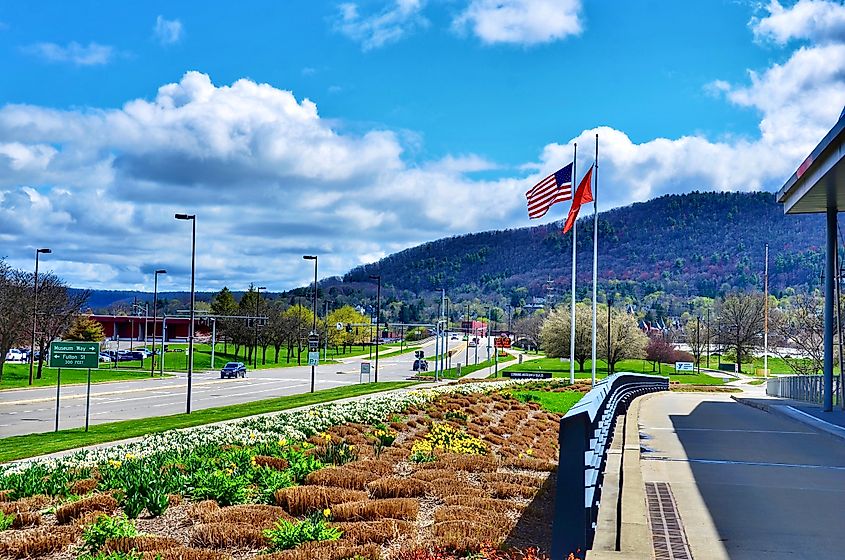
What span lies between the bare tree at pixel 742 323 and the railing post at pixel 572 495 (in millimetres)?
96539

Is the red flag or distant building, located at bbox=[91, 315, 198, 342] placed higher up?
the red flag

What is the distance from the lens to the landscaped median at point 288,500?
7.41 m

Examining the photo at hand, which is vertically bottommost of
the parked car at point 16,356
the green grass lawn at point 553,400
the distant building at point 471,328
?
the parked car at point 16,356

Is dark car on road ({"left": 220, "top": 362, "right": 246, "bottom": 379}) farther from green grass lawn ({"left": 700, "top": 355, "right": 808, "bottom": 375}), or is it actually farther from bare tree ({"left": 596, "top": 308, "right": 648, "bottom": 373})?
green grass lawn ({"left": 700, "top": 355, "right": 808, "bottom": 375})

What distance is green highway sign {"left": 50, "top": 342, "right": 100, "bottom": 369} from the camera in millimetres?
26484

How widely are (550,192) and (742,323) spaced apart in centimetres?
8134

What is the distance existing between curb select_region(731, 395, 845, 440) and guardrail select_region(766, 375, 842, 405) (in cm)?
194

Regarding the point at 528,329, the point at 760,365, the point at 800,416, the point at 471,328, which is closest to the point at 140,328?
the point at 471,328

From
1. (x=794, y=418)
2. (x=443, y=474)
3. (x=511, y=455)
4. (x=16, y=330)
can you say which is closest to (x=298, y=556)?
(x=443, y=474)

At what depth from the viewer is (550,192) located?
33.2 metres

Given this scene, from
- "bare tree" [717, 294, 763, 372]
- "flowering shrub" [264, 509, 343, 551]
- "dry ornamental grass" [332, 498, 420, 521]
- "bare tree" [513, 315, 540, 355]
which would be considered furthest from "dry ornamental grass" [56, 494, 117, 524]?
"bare tree" [513, 315, 540, 355]

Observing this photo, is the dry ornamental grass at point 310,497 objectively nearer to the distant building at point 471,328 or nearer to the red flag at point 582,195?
the red flag at point 582,195

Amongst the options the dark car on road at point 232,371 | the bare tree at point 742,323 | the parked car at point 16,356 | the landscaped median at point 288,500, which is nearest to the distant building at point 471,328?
the dark car on road at point 232,371

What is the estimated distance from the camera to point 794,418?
2319cm
